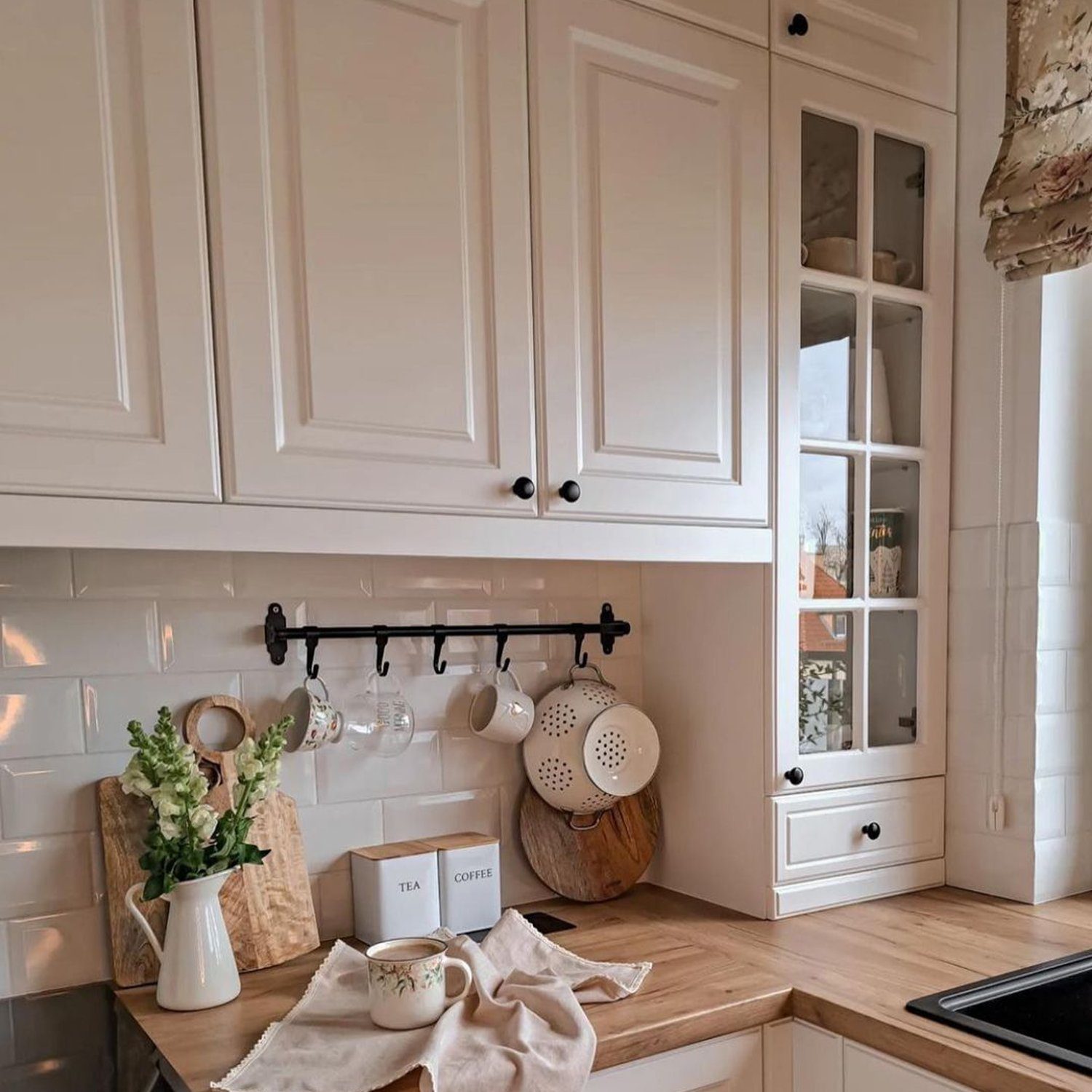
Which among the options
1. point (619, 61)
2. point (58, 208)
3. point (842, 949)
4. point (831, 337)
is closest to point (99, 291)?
point (58, 208)

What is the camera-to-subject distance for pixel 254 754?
1275mm

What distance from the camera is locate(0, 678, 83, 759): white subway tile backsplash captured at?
1280 millimetres

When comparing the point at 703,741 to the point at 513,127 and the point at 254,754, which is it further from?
the point at 513,127

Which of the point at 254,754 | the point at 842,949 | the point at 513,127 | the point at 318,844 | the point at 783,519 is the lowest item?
Result: the point at 842,949

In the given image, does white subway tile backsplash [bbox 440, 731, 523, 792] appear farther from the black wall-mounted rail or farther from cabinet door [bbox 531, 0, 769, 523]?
cabinet door [bbox 531, 0, 769, 523]

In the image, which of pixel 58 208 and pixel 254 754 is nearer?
pixel 58 208

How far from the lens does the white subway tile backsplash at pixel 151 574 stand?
1331mm

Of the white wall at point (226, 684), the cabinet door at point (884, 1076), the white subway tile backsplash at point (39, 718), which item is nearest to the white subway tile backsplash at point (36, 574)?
the white wall at point (226, 684)

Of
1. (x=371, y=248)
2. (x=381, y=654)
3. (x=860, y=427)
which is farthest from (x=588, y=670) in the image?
(x=371, y=248)

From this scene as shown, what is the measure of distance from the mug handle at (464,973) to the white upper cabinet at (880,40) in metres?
1.38

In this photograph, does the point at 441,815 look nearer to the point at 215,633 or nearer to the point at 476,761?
the point at 476,761

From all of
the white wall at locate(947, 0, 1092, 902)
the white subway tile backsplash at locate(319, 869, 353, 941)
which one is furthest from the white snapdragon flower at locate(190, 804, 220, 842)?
the white wall at locate(947, 0, 1092, 902)

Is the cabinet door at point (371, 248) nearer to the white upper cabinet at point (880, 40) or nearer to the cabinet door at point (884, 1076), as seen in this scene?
the white upper cabinet at point (880, 40)

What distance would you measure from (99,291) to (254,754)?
59cm
